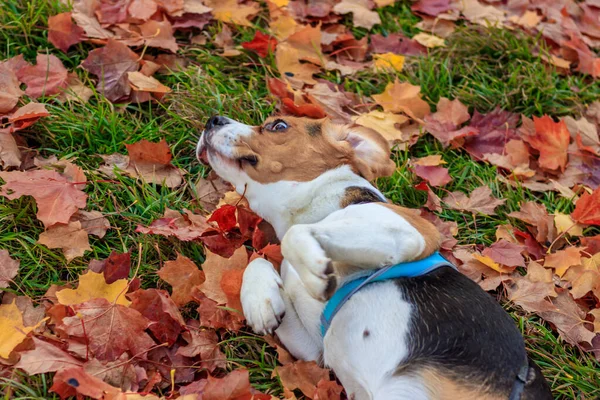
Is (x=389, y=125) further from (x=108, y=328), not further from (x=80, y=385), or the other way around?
(x=80, y=385)

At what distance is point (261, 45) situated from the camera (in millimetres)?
5012

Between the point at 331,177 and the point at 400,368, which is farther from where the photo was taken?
the point at 331,177

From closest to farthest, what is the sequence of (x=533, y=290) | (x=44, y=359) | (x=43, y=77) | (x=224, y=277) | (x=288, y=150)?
1. (x=44, y=359)
2. (x=224, y=277)
3. (x=288, y=150)
4. (x=533, y=290)
5. (x=43, y=77)

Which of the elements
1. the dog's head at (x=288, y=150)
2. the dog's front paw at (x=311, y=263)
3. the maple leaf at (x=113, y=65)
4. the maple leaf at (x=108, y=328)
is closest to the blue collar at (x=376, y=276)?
the dog's front paw at (x=311, y=263)

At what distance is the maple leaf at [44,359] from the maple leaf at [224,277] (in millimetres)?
722

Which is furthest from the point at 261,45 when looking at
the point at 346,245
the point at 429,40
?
the point at 346,245

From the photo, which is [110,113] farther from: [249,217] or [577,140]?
[577,140]

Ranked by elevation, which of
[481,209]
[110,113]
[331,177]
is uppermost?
[331,177]

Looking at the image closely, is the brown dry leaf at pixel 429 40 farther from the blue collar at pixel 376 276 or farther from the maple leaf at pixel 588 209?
the blue collar at pixel 376 276

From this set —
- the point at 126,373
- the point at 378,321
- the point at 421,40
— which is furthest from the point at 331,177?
the point at 421,40

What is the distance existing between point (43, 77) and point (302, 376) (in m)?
2.56

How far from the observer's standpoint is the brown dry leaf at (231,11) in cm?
518

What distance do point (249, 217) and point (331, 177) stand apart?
0.56 meters

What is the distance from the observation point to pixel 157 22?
484 cm
